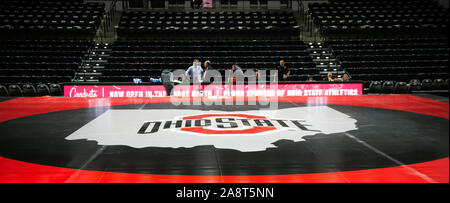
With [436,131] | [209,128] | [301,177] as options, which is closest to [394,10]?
[436,131]

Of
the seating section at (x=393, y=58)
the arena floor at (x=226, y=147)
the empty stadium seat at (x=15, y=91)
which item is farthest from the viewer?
the seating section at (x=393, y=58)

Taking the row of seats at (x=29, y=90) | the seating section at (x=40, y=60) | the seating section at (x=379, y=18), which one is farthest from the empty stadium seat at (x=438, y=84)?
the seating section at (x=40, y=60)

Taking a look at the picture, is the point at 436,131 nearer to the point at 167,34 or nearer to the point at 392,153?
the point at 392,153

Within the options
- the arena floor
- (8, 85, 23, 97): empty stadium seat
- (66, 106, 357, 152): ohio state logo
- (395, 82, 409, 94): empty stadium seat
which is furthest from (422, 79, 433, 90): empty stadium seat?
(8, 85, 23, 97): empty stadium seat

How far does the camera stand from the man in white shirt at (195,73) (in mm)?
9375

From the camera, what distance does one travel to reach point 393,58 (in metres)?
14.3

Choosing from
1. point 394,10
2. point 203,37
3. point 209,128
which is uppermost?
point 394,10

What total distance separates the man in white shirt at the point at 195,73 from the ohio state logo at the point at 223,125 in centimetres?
398

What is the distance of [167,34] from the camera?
16.5 m

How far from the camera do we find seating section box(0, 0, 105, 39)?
51.7 feet

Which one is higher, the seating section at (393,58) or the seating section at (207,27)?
the seating section at (207,27)

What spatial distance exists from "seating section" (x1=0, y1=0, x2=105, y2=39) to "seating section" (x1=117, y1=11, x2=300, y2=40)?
1641 mm

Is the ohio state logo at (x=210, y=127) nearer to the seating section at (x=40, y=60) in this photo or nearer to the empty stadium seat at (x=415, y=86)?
the empty stadium seat at (x=415, y=86)
